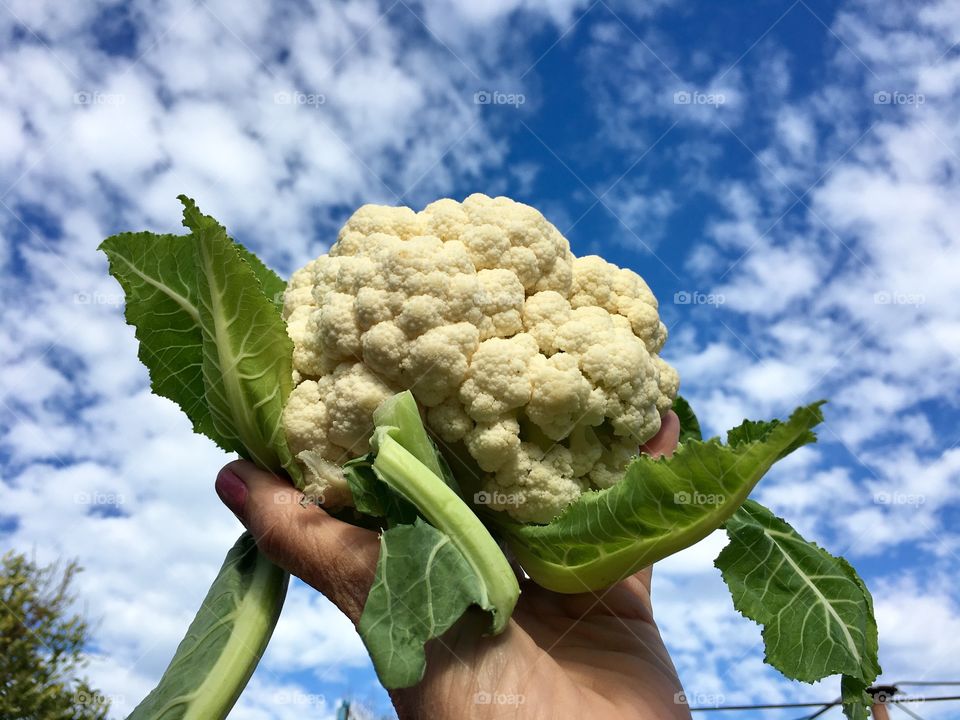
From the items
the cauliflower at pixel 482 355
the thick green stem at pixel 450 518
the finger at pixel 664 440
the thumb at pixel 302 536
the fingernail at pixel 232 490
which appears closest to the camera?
the thick green stem at pixel 450 518

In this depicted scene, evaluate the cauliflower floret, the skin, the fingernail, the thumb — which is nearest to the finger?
the skin

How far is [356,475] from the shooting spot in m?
2.25

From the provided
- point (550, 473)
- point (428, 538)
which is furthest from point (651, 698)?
point (428, 538)

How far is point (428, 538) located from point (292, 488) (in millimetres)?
776

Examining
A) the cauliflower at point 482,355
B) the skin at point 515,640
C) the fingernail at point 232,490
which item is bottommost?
the skin at point 515,640

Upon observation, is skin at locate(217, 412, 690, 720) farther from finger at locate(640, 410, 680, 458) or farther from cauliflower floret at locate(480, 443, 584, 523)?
cauliflower floret at locate(480, 443, 584, 523)

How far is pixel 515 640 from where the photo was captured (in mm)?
2189

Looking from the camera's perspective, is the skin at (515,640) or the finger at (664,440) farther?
the finger at (664,440)

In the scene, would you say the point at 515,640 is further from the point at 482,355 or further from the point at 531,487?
the point at 482,355

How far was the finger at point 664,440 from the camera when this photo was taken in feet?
9.80

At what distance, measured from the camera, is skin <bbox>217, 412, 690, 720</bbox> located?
6.86ft

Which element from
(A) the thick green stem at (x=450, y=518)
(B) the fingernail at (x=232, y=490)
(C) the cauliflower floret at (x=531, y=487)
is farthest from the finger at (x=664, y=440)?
(B) the fingernail at (x=232, y=490)

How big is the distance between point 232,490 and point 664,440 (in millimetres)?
1735

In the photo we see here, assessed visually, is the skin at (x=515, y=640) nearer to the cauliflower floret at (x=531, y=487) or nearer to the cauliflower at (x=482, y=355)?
the cauliflower at (x=482, y=355)
